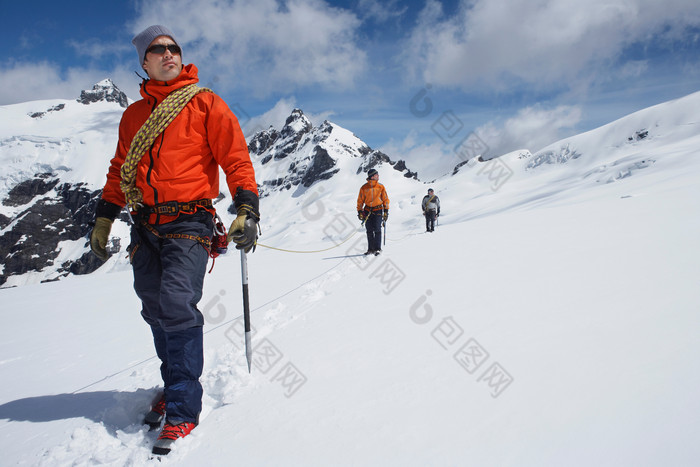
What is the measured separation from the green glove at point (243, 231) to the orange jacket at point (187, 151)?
0.19 meters

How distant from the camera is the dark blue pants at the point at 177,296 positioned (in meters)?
2.14

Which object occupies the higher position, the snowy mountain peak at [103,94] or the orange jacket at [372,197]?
the snowy mountain peak at [103,94]

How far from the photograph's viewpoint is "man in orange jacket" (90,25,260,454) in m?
2.21

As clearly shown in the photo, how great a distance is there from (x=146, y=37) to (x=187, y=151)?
2.96 feet

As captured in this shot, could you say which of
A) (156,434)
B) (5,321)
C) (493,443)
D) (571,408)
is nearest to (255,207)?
(156,434)

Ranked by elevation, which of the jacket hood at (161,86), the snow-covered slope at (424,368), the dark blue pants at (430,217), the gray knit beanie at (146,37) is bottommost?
the snow-covered slope at (424,368)

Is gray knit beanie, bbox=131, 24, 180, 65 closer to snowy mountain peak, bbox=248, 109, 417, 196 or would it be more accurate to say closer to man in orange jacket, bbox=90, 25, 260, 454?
man in orange jacket, bbox=90, 25, 260, 454

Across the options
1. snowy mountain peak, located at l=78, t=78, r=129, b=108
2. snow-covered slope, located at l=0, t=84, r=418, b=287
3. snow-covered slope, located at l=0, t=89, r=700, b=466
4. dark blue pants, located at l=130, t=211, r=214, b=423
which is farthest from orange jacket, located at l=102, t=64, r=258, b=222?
snowy mountain peak, located at l=78, t=78, r=129, b=108

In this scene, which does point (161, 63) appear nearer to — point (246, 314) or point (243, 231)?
point (243, 231)

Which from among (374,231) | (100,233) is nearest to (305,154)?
(374,231)

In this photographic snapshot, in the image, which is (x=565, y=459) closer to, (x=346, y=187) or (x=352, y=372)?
(x=352, y=372)

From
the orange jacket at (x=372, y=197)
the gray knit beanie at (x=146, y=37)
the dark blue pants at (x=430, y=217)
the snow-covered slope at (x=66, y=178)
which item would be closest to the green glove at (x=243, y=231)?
the gray knit beanie at (x=146, y=37)

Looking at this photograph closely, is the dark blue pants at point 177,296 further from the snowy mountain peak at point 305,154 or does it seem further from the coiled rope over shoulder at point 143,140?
the snowy mountain peak at point 305,154

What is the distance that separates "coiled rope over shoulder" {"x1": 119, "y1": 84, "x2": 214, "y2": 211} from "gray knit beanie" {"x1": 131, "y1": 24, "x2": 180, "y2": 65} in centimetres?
44
